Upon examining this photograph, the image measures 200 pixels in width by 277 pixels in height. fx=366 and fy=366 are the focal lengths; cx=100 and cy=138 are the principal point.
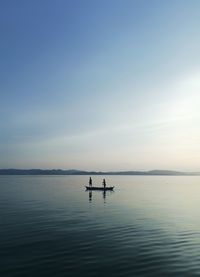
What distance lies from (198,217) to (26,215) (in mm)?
26791

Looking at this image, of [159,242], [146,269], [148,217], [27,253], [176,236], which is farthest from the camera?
[148,217]

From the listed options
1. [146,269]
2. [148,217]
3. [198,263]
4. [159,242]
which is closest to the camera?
[146,269]

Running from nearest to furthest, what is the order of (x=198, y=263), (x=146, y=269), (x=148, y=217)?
1. (x=146, y=269)
2. (x=198, y=263)
3. (x=148, y=217)

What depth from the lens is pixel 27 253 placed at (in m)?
30.9

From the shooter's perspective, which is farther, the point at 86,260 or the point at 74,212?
the point at 74,212

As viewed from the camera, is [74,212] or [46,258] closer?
[46,258]

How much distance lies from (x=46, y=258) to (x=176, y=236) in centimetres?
1630

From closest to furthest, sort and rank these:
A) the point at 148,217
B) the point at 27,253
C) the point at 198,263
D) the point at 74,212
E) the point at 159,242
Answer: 1. the point at 198,263
2. the point at 27,253
3. the point at 159,242
4. the point at 148,217
5. the point at 74,212

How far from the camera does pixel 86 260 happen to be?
28.8 m

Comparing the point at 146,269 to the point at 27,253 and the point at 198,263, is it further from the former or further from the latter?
the point at 27,253

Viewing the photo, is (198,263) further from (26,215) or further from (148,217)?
(26,215)

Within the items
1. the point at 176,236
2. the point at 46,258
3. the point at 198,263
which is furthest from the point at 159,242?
the point at 46,258

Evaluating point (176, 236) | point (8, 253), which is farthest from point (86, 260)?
point (176, 236)

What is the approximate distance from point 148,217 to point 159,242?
19447mm
